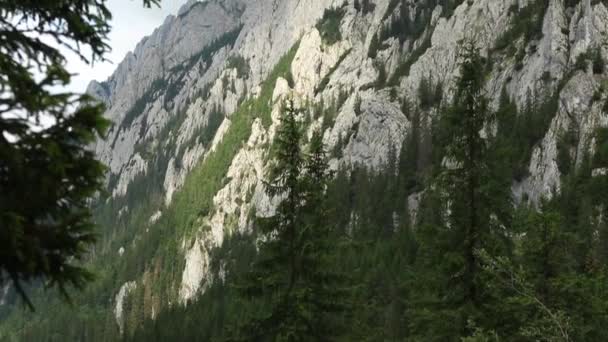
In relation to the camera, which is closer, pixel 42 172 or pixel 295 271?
pixel 42 172

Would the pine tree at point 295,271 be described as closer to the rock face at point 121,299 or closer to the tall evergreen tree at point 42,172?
the tall evergreen tree at point 42,172

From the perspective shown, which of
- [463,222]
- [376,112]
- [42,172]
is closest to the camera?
[42,172]

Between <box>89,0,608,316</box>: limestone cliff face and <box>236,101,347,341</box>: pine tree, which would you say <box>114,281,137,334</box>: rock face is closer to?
<box>89,0,608,316</box>: limestone cliff face

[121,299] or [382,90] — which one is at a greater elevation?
[382,90]

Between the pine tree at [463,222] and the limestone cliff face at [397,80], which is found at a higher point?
the limestone cliff face at [397,80]

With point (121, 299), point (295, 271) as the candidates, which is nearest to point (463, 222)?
point (295, 271)

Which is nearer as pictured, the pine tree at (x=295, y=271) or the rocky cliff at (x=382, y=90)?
the pine tree at (x=295, y=271)

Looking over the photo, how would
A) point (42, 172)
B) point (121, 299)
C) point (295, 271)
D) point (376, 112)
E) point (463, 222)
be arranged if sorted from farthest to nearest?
1. point (121, 299)
2. point (376, 112)
3. point (463, 222)
4. point (295, 271)
5. point (42, 172)

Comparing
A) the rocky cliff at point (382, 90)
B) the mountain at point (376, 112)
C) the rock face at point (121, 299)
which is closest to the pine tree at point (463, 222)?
the mountain at point (376, 112)

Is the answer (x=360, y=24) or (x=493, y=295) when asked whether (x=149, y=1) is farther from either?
(x=360, y=24)

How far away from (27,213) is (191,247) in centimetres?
16979

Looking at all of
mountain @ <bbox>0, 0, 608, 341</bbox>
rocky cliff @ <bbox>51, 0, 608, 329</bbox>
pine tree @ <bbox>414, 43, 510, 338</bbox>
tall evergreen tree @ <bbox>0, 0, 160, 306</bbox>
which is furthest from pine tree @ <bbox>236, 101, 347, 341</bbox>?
rocky cliff @ <bbox>51, 0, 608, 329</bbox>

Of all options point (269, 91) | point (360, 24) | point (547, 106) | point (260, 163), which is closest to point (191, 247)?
point (260, 163)

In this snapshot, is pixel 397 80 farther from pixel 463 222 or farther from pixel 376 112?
pixel 463 222
